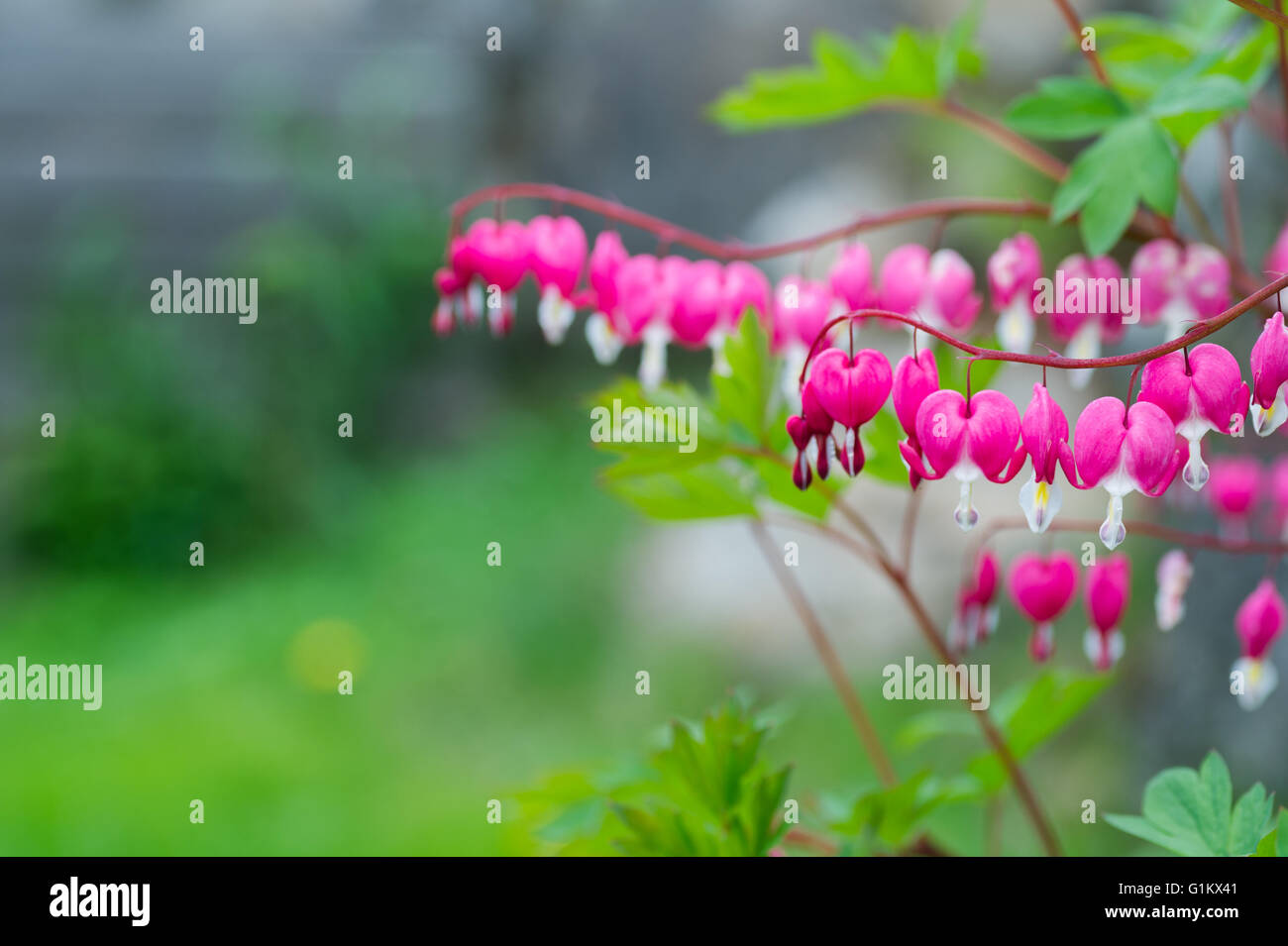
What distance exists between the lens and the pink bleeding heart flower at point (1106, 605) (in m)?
0.95

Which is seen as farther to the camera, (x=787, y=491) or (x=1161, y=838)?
(x=787, y=491)

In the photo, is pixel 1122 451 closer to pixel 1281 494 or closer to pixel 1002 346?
pixel 1002 346

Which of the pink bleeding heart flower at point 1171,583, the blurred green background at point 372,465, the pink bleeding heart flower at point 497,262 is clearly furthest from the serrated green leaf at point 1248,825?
the blurred green background at point 372,465

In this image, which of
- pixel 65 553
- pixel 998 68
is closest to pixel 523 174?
pixel 998 68

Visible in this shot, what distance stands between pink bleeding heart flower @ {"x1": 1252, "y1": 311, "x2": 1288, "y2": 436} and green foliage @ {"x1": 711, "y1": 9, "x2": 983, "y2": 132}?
47 cm

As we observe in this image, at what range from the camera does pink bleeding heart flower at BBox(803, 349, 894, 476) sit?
641 mm

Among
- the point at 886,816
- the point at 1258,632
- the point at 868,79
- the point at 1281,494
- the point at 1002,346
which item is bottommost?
the point at 886,816

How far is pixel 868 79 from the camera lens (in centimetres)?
99

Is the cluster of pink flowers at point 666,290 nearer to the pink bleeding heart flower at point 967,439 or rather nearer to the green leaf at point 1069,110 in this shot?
the green leaf at point 1069,110

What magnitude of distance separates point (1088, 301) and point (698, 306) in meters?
0.32

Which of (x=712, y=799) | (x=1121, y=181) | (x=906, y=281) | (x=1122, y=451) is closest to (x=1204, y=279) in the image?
(x=1121, y=181)

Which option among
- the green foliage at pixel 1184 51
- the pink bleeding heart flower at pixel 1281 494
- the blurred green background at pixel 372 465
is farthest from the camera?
the blurred green background at pixel 372 465
